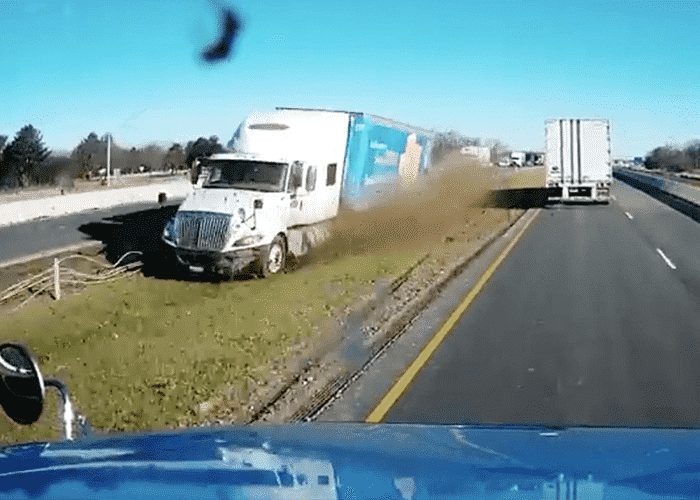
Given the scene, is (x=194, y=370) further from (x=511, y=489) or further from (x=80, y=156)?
(x=80, y=156)

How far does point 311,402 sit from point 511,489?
699 cm

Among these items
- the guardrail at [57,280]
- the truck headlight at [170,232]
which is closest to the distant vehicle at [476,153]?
the guardrail at [57,280]

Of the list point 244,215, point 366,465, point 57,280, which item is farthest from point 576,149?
point 366,465

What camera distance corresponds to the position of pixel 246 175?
2448 cm

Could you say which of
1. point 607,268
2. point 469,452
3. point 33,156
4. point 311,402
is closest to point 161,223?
point 33,156

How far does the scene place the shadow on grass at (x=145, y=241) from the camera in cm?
2333

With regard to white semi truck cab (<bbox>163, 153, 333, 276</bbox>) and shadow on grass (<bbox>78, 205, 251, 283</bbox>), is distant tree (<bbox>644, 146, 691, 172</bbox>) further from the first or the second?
white semi truck cab (<bbox>163, 153, 333, 276</bbox>)

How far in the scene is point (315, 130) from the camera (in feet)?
87.8

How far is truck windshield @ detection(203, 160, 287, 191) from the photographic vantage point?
2439 centimetres

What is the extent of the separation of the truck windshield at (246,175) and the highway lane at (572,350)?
5.27 metres

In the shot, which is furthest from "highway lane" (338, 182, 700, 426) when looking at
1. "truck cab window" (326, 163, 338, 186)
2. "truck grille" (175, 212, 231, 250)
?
"truck grille" (175, 212, 231, 250)

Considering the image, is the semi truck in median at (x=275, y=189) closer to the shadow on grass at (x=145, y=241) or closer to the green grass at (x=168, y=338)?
the shadow on grass at (x=145, y=241)

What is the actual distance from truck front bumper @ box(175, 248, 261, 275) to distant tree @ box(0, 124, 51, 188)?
4.65m

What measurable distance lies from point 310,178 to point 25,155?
6.67m
